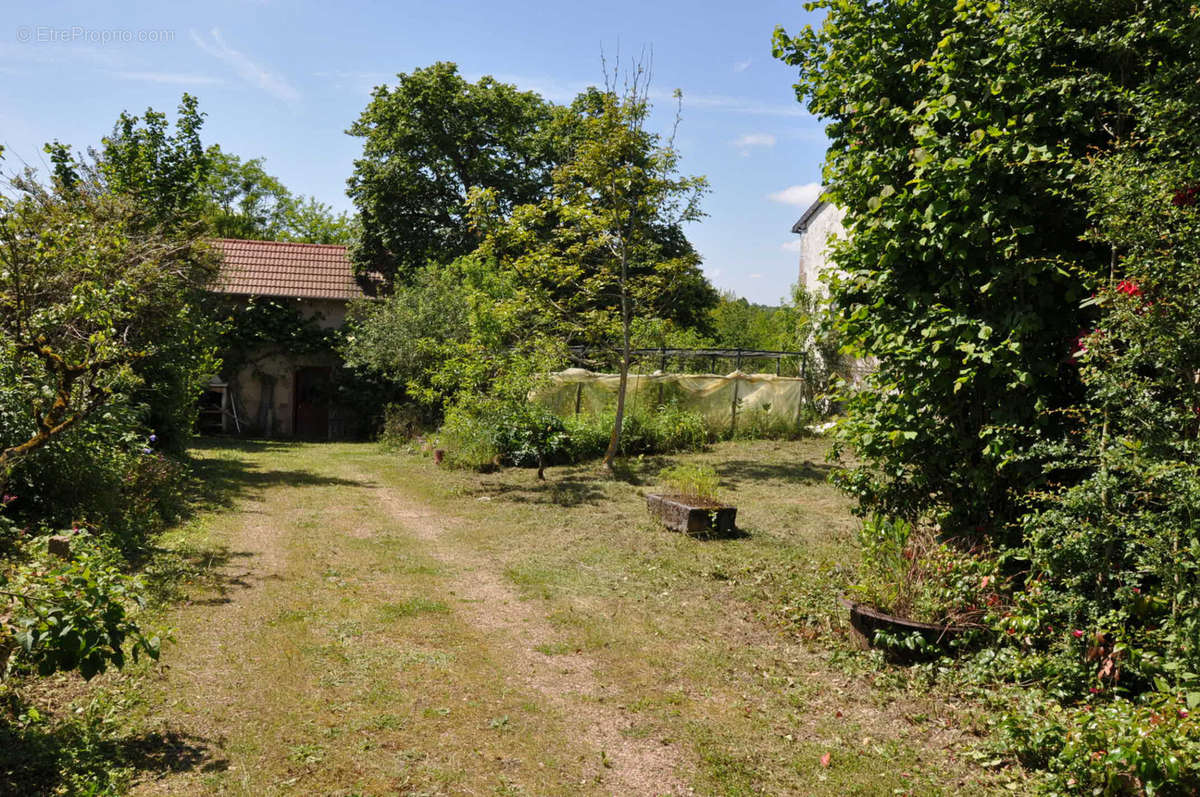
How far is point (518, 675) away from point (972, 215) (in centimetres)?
440

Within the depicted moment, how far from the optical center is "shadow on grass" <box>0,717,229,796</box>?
11.4ft

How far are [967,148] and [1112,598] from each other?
2939 millimetres

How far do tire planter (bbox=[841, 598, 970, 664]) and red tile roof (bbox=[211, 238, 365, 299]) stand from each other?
2114cm

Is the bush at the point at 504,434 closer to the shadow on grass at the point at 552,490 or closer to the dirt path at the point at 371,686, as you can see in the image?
the shadow on grass at the point at 552,490

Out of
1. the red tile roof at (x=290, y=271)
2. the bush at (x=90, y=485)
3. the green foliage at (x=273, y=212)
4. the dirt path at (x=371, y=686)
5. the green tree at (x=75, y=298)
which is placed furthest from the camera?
the green foliage at (x=273, y=212)

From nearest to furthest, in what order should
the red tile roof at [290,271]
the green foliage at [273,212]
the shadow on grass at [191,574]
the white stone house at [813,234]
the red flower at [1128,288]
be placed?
the red flower at [1128,288], the shadow on grass at [191,574], the red tile roof at [290,271], the white stone house at [813,234], the green foliage at [273,212]

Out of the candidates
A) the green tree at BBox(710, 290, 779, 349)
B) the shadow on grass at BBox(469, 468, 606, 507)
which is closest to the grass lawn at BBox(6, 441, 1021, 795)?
the shadow on grass at BBox(469, 468, 606, 507)

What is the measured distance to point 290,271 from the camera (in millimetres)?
24609

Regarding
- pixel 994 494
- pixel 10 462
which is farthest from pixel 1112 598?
pixel 10 462

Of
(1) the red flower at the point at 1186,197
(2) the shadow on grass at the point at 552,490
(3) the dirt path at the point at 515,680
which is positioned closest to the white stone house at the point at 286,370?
(2) the shadow on grass at the point at 552,490

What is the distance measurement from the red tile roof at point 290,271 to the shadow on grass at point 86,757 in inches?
828

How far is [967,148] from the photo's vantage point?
5.12 m

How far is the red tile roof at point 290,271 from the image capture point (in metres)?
23.7

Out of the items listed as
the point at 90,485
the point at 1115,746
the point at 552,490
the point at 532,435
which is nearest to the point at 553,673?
the point at 1115,746
